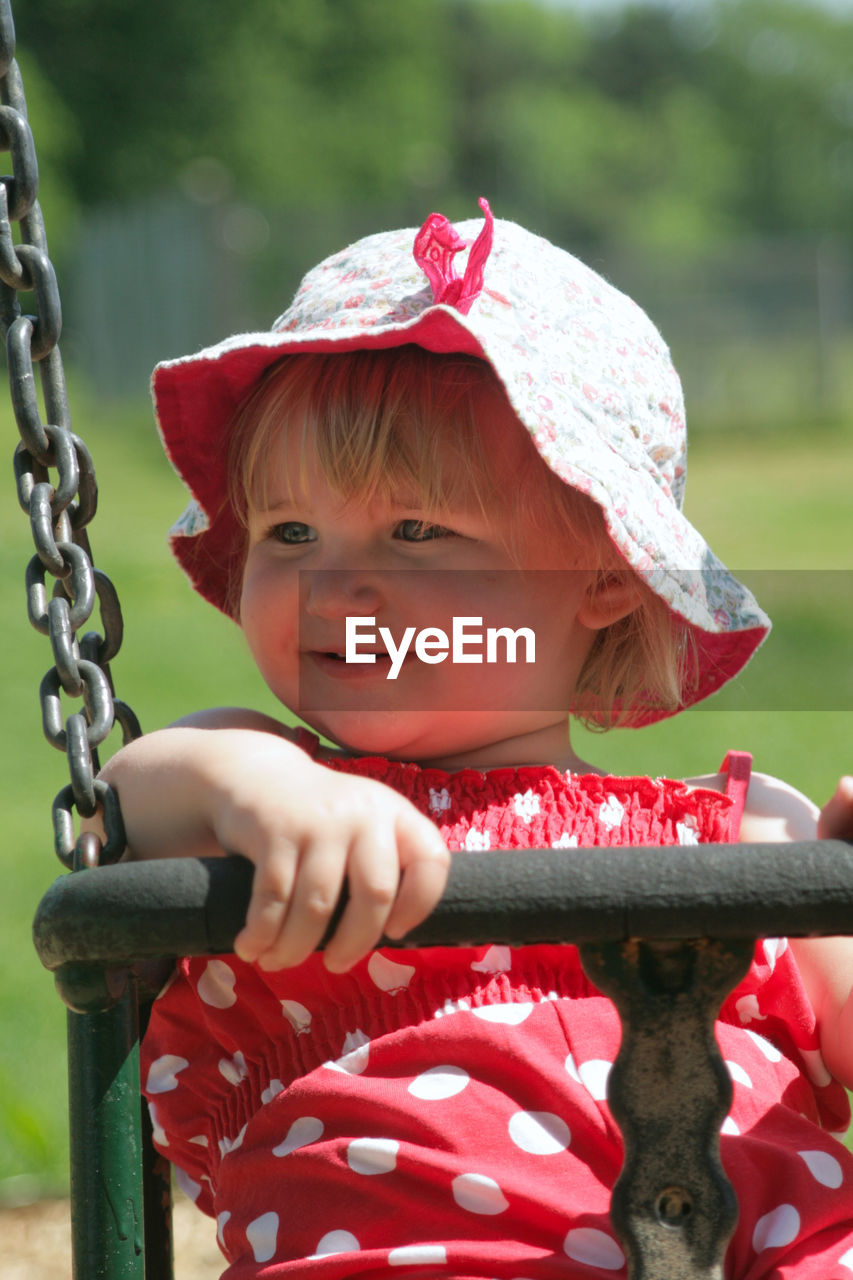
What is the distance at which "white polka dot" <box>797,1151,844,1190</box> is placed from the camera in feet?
4.55

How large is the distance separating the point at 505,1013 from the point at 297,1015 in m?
0.20

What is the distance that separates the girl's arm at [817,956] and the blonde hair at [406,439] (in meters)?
0.26

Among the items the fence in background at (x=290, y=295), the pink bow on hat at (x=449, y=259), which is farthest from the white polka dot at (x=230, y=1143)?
the fence in background at (x=290, y=295)

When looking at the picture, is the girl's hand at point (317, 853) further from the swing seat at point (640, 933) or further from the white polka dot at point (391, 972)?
the white polka dot at point (391, 972)

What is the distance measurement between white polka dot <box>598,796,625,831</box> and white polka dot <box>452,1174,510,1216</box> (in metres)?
0.37

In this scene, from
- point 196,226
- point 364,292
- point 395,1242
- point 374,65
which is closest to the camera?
point 395,1242

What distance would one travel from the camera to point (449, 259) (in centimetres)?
162

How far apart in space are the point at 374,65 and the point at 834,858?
37.3 meters

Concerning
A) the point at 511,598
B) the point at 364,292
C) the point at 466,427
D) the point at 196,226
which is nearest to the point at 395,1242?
the point at 511,598

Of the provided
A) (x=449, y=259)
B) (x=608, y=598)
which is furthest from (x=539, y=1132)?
(x=449, y=259)

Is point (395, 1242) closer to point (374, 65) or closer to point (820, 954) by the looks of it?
point (820, 954)

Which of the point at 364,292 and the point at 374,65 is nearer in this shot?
the point at 364,292

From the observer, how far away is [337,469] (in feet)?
5.15

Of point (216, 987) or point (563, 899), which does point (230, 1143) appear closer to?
point (216, 987)
